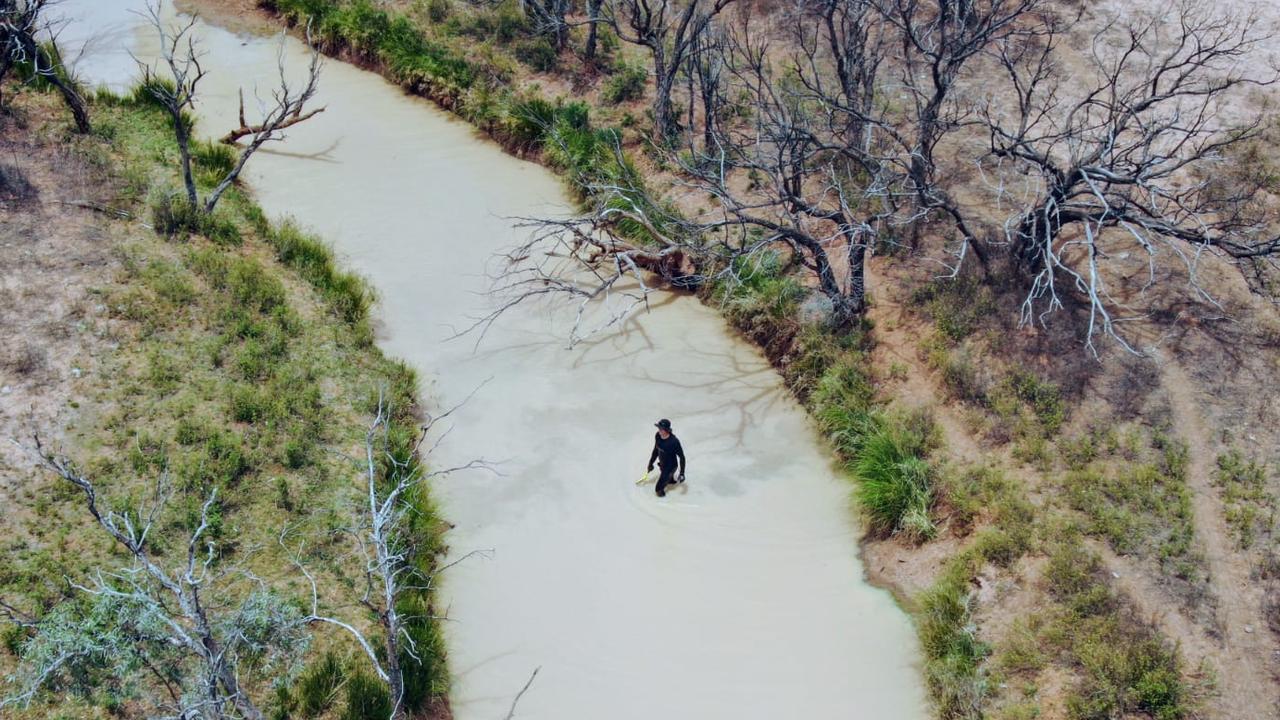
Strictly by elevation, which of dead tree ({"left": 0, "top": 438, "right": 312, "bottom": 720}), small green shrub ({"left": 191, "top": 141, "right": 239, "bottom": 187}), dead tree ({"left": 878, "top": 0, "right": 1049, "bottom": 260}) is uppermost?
dead tree ({"left": 878, "top": 0, "right": 1049, "bottom": 260})

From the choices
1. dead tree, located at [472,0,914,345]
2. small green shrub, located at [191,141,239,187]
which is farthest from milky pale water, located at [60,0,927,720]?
dead tree, located at [472,0,914,345]

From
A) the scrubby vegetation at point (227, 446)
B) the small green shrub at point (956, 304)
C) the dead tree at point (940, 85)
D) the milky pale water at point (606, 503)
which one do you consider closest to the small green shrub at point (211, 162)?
the scrubby vegetation at point (227, 446)

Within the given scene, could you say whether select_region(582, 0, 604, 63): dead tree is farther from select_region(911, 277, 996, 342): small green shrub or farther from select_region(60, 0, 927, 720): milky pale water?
select_region(911, 277, 996, 342): small green shrub

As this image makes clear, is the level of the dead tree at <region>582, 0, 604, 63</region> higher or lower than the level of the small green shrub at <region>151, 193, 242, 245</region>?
higher

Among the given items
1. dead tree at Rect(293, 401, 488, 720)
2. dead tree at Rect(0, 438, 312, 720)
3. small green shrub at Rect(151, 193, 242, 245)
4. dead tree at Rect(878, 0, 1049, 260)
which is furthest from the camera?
small green shrub at Rect(151, 193, 242, 245)

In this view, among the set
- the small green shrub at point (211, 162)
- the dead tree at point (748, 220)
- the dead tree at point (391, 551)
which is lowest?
the dead tree at point (391, 551)

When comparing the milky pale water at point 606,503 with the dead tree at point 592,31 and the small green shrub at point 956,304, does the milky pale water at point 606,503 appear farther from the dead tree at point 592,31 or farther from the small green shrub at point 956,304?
the dead tree at point 592,31
